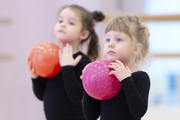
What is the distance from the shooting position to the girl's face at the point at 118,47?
1.11 meters

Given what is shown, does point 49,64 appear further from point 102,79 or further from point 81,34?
point 102,79

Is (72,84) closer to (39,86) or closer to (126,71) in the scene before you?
(39,86)

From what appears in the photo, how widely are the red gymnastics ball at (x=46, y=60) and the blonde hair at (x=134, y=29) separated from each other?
35 centimetres

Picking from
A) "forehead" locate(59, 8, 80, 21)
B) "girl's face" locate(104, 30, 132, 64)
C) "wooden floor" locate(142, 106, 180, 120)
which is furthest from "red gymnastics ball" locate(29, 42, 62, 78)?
"wooden floor" locate(142, 106, 180, 120)

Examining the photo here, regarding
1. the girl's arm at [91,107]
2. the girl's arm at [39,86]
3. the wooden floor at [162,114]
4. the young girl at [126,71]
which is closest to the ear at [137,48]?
the young girl at [126,71]

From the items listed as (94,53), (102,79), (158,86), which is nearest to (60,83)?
(94,53)

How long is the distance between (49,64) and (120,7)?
62.6 inches

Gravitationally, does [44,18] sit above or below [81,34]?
above

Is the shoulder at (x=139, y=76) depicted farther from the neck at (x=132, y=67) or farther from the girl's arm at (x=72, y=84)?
the girl's arm at (x=72, y=84)

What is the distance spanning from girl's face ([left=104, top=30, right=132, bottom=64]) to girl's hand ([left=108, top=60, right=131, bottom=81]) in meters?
0.03

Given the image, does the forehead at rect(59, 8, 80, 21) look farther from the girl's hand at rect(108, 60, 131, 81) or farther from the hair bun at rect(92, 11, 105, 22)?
the girl's hand at rect(108, 60, 131, 81)

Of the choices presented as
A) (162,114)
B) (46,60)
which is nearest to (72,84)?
(46,60)

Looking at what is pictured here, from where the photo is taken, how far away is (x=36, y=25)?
264 cm

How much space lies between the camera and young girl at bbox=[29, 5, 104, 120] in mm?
1387
